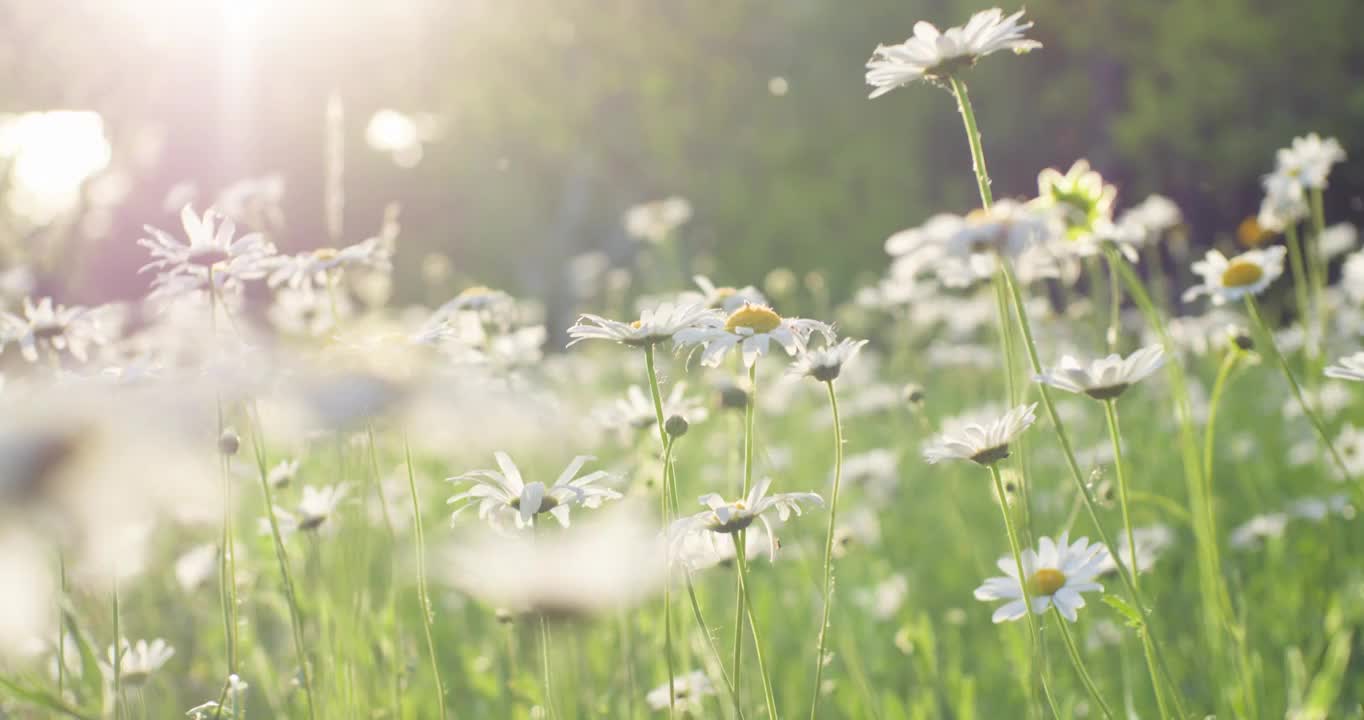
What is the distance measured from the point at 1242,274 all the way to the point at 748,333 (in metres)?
1.07

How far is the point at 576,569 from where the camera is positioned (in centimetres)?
215

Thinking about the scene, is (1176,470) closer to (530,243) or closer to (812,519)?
(812,519)

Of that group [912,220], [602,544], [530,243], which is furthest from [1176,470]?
[530,243]

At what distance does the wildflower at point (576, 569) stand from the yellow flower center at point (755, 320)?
363mm

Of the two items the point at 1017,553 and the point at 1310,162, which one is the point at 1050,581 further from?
the point at 1310,162

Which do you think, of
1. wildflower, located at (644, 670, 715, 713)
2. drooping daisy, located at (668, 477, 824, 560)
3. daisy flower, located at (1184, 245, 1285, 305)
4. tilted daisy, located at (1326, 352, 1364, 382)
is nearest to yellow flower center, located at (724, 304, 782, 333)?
drooping daisy, located at (668, 477, 824, 560)

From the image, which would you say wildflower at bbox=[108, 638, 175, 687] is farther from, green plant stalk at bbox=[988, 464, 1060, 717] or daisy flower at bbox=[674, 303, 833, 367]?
green plant stalk at bbox=[988, 464, 1060, 717]

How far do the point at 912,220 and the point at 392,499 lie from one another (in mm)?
10331

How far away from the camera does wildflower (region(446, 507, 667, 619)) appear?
184 cm

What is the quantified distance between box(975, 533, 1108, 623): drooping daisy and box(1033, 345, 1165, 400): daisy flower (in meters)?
0.21

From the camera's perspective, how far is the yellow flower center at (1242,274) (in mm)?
2012

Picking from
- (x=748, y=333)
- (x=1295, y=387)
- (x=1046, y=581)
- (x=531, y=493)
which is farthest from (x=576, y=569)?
(x=1295, y=387)

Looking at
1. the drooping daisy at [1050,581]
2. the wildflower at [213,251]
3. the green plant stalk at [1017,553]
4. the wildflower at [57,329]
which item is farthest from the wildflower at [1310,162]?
the wildflower at [57,329]

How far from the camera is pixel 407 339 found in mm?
1699
